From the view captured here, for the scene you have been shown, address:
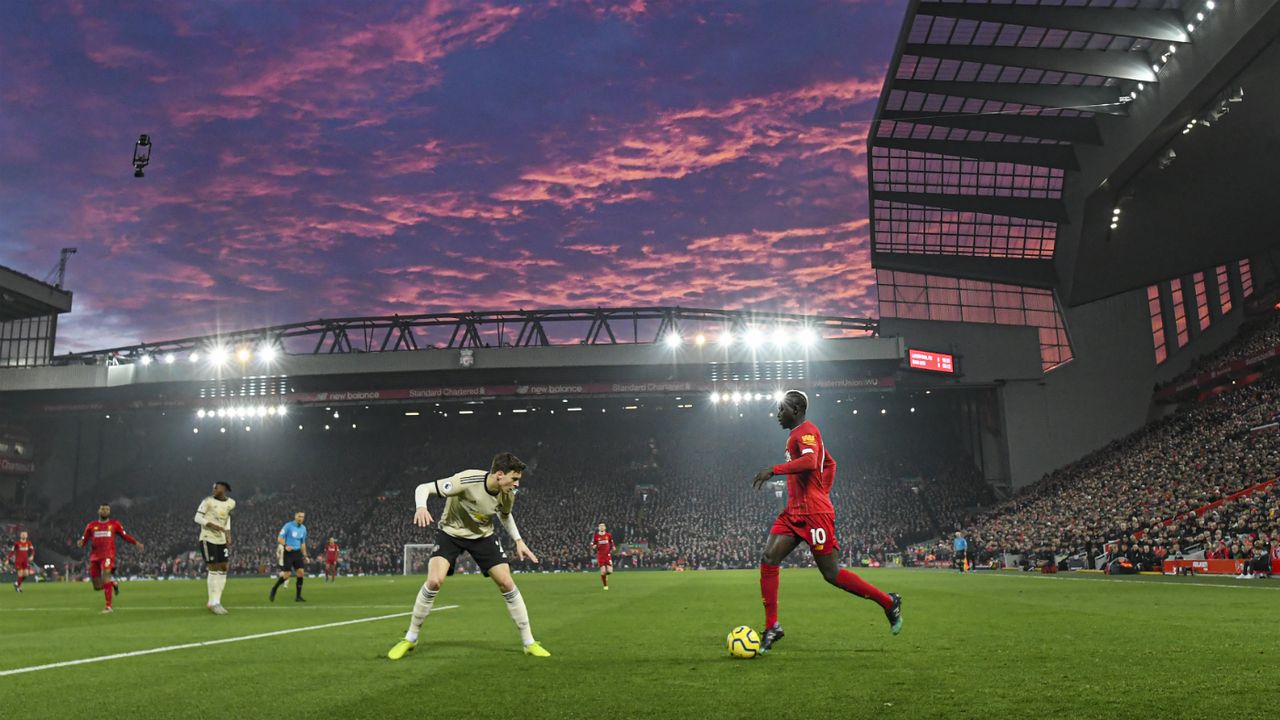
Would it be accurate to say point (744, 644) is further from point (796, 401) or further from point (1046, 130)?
point (1046, 130)

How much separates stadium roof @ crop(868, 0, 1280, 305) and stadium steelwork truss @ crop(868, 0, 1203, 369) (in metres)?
0.07

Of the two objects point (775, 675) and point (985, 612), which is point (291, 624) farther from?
point (985, 612)

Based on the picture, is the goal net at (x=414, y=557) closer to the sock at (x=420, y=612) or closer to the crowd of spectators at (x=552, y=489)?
the crowd of spectators at (x=552, y=489)

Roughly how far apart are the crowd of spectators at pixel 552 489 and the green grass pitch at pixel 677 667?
39808 mm

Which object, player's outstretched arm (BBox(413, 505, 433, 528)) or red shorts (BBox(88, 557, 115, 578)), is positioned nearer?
player's outstretched arm (BBox(413, 505, 433, 528))

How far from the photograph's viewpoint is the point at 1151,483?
39.8m

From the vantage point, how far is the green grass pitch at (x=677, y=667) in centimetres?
538

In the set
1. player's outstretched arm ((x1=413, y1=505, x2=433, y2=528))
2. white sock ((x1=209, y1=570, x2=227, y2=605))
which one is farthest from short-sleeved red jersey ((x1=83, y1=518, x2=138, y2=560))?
player's outstretched arm ((x1=413, y1=505, x2=433, y2=528))

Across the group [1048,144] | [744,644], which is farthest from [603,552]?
[1048,144]

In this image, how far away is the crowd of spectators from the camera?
53844mm

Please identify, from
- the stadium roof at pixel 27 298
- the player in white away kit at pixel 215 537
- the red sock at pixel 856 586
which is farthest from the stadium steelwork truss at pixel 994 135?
the stadium roof at pixel 27 298

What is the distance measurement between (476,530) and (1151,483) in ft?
131

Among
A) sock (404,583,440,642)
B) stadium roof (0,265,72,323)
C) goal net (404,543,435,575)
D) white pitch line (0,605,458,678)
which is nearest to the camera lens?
white pitch line (0,605,458,678)

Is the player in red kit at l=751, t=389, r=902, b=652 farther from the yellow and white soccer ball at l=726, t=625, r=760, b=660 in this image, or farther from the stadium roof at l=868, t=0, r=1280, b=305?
the stadium roof at l=868, t=0, r=1280, b=305
